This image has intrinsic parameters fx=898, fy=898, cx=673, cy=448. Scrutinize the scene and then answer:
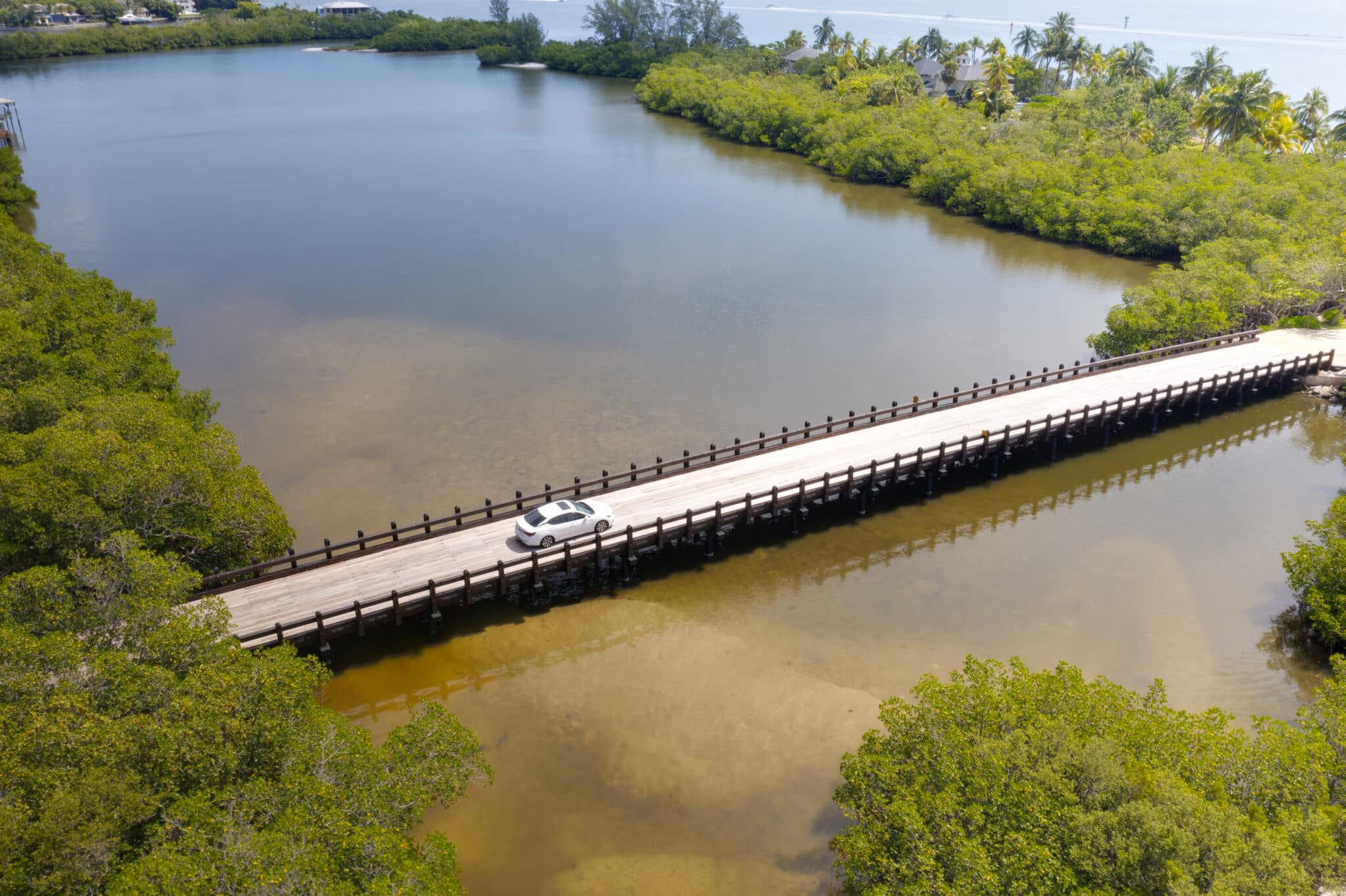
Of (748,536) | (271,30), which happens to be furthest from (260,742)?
(271,30)

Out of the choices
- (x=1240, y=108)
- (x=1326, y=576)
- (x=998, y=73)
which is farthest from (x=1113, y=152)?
(x=1326, y=576)

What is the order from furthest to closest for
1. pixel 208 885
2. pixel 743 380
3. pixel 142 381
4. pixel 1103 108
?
pixel 1103 108, pixel 743 380, pixel 142 381, pixel 208 885

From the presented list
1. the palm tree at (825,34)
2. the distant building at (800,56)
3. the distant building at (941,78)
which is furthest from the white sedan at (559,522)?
the palm tree at (825,34)

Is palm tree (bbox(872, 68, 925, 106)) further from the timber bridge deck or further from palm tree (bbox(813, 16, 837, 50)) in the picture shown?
the timber bridge deck

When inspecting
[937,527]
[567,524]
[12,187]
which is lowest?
[937,527]

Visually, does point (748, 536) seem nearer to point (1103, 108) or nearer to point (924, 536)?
point (924, 536)

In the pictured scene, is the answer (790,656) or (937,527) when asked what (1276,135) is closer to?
(937,527)

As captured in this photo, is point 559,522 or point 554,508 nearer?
point 559,522
